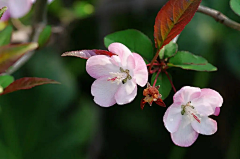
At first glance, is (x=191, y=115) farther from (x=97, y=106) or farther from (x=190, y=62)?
(x=97, y=106)

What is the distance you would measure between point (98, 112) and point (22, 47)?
3.83 feet

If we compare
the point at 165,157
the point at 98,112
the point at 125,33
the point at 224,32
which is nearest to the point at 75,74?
the point at 98,112

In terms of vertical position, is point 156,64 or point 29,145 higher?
point 156,64

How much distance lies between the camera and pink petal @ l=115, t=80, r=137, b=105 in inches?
23.6

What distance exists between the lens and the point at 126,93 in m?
0.61

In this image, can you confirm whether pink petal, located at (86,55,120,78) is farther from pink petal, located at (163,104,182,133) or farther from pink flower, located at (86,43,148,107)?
pink petal, located at (163,104,182,133)

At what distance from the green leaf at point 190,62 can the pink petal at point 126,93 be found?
0.10 m

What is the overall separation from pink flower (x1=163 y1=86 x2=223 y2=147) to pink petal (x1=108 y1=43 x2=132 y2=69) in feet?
0.39

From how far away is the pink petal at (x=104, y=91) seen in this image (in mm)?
628

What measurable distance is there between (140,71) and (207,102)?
159 mm

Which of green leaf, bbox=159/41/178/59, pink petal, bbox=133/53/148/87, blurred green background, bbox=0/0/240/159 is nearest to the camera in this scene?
pink petal, bbox=133/53/148/87

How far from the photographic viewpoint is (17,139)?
1494mm

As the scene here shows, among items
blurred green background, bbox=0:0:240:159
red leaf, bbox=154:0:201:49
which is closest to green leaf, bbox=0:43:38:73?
red leaf, bbox=154:0:201:49

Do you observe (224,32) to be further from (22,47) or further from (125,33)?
(22,47)
